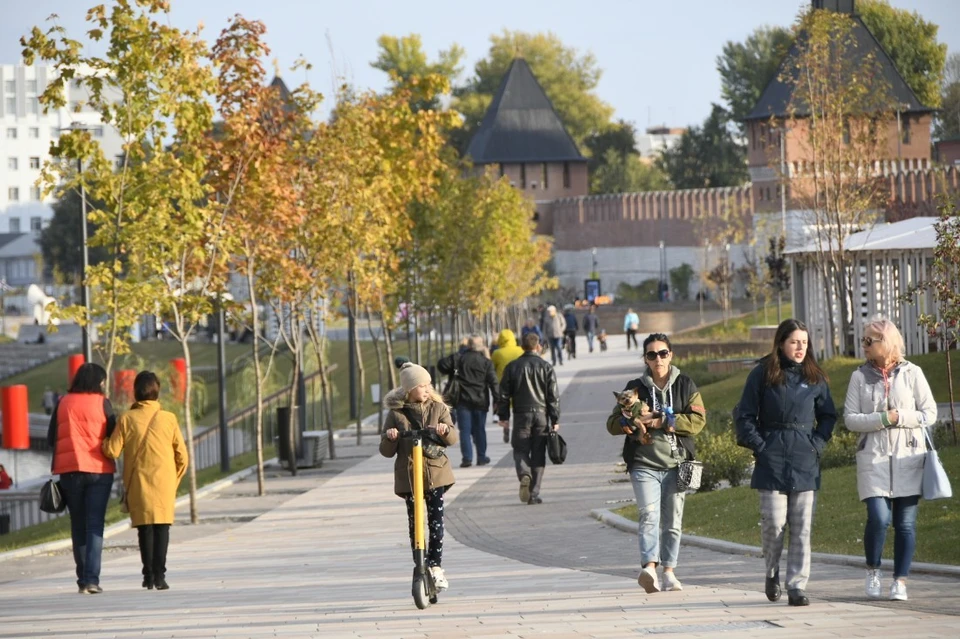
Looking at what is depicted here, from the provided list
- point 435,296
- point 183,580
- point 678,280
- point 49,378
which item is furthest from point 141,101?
point 678,280

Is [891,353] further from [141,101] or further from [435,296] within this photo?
[435,296]

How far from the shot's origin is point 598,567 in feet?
38.4

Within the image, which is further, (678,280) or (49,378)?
(678,280)

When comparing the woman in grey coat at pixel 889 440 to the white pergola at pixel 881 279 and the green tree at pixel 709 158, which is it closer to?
the white pergola at pixel 881 279

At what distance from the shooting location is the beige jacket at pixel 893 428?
9141mm

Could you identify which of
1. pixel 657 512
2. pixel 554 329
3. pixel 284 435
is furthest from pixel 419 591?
pixel 554 329

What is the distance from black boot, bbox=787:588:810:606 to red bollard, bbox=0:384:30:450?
114 ft

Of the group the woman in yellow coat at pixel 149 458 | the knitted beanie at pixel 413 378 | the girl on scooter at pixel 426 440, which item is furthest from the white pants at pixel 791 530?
the woman in yellow coat at pixel 149 458

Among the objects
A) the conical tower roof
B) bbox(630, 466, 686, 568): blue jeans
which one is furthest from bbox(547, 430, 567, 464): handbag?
the conical tower roof

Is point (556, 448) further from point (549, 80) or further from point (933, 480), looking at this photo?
point (549, 80)

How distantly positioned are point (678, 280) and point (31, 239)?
255 ft

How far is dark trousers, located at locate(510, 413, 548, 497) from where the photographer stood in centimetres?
1656

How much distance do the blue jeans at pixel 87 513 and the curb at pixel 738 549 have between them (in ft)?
14.7

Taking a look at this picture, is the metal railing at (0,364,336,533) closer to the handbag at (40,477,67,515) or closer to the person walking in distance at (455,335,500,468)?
the person walking in distance at (455,335,500,468)
